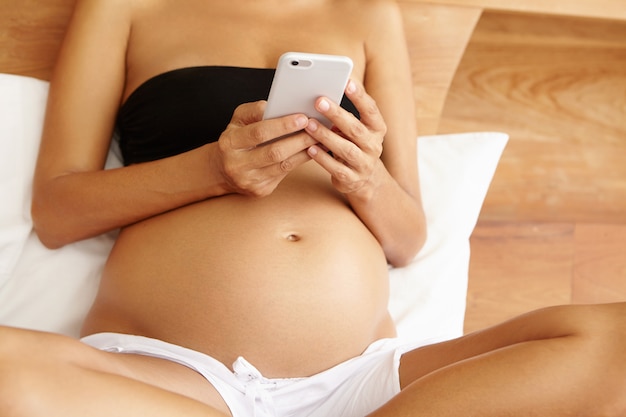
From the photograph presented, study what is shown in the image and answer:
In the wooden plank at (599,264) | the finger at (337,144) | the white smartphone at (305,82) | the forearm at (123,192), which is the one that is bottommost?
the wooden plank at (599,264)

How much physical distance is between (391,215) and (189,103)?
1.24 ft

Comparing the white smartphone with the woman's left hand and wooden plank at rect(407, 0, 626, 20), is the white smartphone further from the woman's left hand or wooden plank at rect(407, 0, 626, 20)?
wooden plank at rect(407, 0, 626, 20)

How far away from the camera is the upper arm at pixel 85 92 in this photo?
1260 millimetres

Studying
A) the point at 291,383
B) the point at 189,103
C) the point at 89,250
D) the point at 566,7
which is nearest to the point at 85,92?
the point at 189,103

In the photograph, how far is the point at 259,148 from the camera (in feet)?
3.54

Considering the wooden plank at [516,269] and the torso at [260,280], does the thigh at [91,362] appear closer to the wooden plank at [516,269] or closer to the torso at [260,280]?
the torso at [260,280]

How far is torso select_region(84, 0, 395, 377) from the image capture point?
1085 mm

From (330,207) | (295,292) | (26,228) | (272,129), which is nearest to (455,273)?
(330,207)

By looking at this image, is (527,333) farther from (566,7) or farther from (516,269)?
(566,7)

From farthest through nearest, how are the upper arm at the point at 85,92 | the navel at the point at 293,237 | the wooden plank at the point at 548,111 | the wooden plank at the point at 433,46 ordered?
the wooden plank at the point at 548,111 < the wooden plank at the point at 433,46 < the upper arm at the point at 85,92 < the navel at the point at 293,237

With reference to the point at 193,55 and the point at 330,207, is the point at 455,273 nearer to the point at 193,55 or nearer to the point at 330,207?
the point at 330,207

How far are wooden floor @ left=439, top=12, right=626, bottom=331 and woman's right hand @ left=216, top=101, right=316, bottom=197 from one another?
2.72 feet

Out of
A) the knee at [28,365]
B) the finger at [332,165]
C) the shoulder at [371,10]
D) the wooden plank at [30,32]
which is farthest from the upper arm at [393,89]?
the knee at [28,365]

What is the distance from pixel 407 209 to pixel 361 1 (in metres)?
0.41
